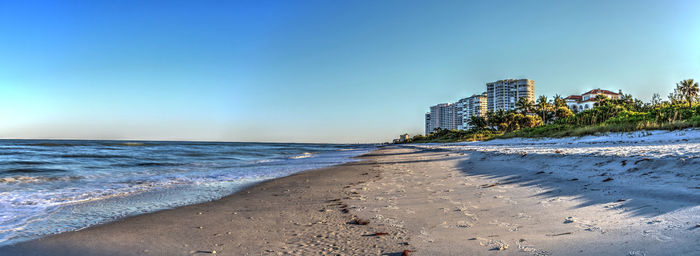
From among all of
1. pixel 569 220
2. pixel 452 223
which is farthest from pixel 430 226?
pixel 569 220

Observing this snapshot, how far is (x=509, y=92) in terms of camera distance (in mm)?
170875

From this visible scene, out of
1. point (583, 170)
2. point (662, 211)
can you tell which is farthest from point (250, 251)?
point (583, 170)

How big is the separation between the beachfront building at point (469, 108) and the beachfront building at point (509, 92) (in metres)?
4.90

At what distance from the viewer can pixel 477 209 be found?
473 cm

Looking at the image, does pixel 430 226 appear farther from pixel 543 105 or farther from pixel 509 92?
pixel 509 92

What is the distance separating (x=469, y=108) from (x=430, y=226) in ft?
619

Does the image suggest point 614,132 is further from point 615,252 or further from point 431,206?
point 615,252

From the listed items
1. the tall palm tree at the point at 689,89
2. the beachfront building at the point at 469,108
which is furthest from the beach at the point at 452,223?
the beachfront building at the point at 469,108

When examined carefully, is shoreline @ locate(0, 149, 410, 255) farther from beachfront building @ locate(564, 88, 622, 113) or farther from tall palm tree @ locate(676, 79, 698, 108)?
beachfront building @ locate(564, 88, 622, 113)

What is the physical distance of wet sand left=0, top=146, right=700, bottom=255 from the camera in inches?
118

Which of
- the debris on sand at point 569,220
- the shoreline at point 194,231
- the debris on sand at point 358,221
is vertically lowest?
the shoreline at point 194,231

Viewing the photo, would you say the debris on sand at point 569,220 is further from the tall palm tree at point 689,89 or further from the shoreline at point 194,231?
the tall palm tree at point 689,89

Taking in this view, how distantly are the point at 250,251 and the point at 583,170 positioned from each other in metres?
7.23

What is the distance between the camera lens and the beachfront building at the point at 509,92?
167 metres
